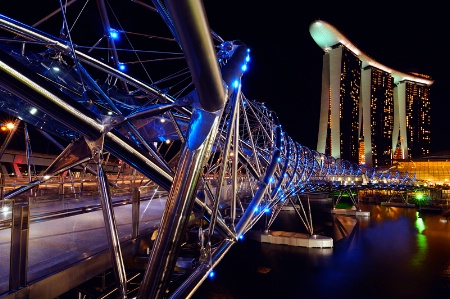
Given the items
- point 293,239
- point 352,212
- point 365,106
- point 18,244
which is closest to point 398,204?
point 352,212

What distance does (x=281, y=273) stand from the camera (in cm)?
1755

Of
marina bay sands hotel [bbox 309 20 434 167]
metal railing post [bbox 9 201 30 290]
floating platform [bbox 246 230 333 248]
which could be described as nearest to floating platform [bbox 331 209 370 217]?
floating platform [bbox 246 230 333 248]

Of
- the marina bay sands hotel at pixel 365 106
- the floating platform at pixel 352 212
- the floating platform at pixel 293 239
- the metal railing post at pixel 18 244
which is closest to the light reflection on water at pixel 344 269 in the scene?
the floating platform at pixel 293 239

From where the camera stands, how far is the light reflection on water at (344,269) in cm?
1495

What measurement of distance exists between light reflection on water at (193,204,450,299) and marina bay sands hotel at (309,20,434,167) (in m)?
62.7

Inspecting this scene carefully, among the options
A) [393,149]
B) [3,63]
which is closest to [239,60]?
[3,63]

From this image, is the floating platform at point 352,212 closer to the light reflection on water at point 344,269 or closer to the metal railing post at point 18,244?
the light reflection on water at point 344,269

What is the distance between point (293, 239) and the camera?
23.8m

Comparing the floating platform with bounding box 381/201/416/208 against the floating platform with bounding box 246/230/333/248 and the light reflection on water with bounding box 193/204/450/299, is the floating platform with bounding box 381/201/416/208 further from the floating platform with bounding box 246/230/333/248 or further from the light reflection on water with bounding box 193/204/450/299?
the floating platform with bounding box 246/230/333/248

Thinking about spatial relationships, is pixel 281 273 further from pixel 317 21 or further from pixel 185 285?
pixel 317 21

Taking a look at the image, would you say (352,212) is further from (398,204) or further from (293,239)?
(293,239)

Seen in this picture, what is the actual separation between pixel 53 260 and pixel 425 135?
163 metres

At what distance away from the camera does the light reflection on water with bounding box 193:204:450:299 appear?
1495 centimetres

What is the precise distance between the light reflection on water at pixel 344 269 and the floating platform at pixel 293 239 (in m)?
0.48
